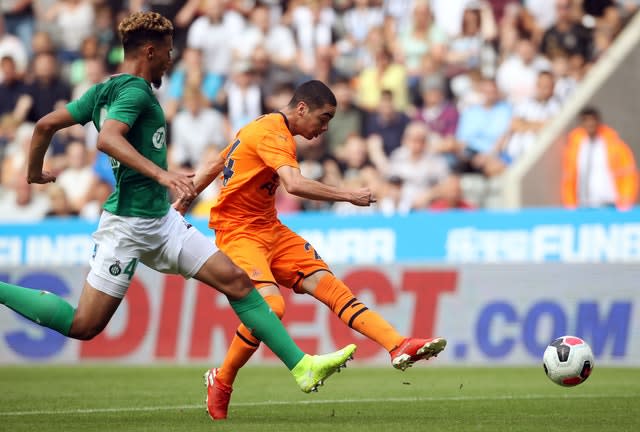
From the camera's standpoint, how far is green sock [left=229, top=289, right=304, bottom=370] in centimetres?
833

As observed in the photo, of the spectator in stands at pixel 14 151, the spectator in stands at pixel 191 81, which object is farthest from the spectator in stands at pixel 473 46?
the spectator in stands at pixel 14 151

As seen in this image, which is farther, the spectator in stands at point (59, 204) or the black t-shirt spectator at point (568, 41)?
the black t-shirt spectator at point (568, 41)

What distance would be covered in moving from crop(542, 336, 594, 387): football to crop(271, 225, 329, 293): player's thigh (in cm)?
180

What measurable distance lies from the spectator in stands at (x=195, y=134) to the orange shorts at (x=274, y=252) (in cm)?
968

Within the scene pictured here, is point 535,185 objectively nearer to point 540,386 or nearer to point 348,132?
point 348,132

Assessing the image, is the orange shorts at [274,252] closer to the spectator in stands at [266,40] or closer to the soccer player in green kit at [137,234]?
the soccer player in green kit at [137,234]

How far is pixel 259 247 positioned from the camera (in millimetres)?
9281

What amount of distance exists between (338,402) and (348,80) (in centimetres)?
1035

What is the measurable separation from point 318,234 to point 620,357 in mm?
4040

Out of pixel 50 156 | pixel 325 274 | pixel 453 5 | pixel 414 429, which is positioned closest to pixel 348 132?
pixel 453 5

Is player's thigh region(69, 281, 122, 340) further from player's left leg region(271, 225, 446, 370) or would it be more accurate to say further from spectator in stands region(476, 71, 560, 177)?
spectator in stands region(476, 71, 560, 177)

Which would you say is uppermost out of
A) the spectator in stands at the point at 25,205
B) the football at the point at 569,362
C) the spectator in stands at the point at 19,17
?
the spectator in stands at the point at 19,17

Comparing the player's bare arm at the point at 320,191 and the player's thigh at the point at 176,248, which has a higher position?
Result: the player's bare arm at the point at 320,191

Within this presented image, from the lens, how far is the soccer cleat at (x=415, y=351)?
8.46 meters
